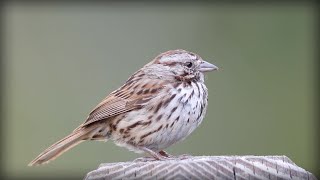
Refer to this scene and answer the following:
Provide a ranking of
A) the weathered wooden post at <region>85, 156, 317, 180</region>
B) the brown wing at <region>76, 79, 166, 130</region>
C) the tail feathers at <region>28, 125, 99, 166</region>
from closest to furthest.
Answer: the weathered wooden post at <region>85, 156, 317, 180</region> → the tail feathers at <region>28, 125, 99, 166</region> → the brown wing at <region>76, 79, 166, 130</region>

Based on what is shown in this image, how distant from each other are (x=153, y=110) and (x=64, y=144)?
476 mm

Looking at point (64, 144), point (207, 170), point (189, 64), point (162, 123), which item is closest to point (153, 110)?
point (162, 123)

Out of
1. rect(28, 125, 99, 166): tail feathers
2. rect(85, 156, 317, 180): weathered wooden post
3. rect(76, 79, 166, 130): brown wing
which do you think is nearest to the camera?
rect(85, 156, 317, 180): weathered wooden post

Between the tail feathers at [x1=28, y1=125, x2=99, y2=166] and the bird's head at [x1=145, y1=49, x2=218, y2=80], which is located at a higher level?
the bird's head at [x1=145, y1=49, x2=218, y2=80]

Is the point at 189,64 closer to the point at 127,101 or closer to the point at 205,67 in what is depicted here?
the point at 205,67

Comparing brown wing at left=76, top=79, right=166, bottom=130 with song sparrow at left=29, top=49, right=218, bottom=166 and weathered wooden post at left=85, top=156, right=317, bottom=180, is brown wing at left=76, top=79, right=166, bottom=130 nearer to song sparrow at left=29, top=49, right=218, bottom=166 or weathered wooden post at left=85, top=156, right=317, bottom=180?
song sparrow at left=29, top=49, right=218, bottom=166

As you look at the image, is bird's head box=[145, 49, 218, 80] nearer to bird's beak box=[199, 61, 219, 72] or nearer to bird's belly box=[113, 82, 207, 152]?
bird's beak box=[199, 61, 219, 72]

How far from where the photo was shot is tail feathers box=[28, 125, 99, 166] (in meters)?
4.95

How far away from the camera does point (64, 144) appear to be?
5.12 meters

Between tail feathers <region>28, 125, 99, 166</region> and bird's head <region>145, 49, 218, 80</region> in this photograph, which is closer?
tail feathers <region>28, 125, 99, 166</region>

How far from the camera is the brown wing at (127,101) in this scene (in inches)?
204

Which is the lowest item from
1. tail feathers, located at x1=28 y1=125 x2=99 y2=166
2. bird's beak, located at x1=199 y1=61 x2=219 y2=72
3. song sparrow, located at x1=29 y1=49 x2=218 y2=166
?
tail feathers, located at x1=28 y1=125 x2=99 y2=166

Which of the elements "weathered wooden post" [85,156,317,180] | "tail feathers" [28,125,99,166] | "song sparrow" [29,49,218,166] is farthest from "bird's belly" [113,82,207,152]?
"weathered wooden post" [85,156,317,180]

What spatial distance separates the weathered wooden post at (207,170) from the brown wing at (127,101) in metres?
1.73
